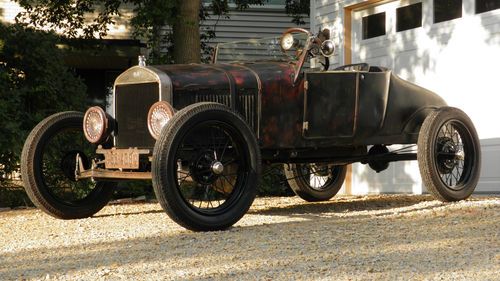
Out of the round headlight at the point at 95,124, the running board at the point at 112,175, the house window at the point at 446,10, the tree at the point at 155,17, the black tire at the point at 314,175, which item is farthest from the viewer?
the tree at the point at 155,17

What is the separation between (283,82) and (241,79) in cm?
43

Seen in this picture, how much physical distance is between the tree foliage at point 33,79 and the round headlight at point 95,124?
3594 millimetres

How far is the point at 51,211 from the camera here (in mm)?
8992

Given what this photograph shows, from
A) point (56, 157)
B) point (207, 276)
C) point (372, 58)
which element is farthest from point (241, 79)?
point (372, 58)

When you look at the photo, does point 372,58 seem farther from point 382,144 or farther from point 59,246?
point 59,246

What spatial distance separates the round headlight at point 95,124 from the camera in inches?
344

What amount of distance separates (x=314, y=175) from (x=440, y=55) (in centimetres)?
248

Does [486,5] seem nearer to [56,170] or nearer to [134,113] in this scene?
[134,113]

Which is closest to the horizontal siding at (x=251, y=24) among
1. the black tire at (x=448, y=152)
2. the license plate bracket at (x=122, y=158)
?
the black tire at (x=448, y=152)

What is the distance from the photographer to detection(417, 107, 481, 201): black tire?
9.13m

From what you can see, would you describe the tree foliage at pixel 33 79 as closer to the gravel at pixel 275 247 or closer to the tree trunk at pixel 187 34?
the tree trunk at pixel 187 34

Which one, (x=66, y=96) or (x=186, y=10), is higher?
(x=186, y=10)

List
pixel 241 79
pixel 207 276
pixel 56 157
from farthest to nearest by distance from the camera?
pixel 56 157
pixel 241 79
pixel 207 276

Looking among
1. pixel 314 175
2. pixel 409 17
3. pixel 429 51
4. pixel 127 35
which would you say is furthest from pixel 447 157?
pixel 127 35
